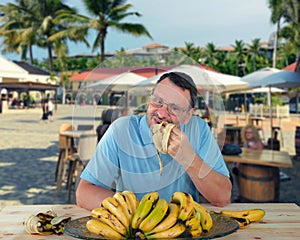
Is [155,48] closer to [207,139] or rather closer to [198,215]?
[207,139]

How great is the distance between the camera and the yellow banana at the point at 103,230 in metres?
1.31

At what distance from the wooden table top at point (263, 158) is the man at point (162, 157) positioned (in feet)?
10.4

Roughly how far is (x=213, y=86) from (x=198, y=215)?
1.89 ft

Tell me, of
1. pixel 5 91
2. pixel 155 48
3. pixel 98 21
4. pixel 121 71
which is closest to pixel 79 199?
pixel 121 71

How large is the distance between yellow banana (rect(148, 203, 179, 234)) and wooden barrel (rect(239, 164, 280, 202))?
3.84 m

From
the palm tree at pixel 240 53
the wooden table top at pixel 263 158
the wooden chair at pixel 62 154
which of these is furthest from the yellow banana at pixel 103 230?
the palm tree at pixel 240 53

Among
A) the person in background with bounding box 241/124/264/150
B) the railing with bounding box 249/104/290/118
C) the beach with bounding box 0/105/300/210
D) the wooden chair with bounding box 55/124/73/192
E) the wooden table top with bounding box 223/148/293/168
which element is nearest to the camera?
the wooden table top with bounding box 223/148/293/168

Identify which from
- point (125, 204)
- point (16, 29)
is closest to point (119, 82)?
point (125, 204)

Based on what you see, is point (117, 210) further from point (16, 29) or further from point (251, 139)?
point (16, 29)

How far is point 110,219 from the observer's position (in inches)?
52.2

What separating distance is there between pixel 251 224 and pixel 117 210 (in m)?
0.75

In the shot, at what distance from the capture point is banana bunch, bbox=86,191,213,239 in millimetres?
1275

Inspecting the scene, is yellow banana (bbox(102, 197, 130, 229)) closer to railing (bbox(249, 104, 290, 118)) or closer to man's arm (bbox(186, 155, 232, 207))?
man's arm (bbox(186, 155, 232, 207))

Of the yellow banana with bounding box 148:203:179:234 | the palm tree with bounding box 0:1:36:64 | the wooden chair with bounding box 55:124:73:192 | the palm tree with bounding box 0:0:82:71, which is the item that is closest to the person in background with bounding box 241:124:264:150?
the wooden chair with bounding box 55:124:73:192
